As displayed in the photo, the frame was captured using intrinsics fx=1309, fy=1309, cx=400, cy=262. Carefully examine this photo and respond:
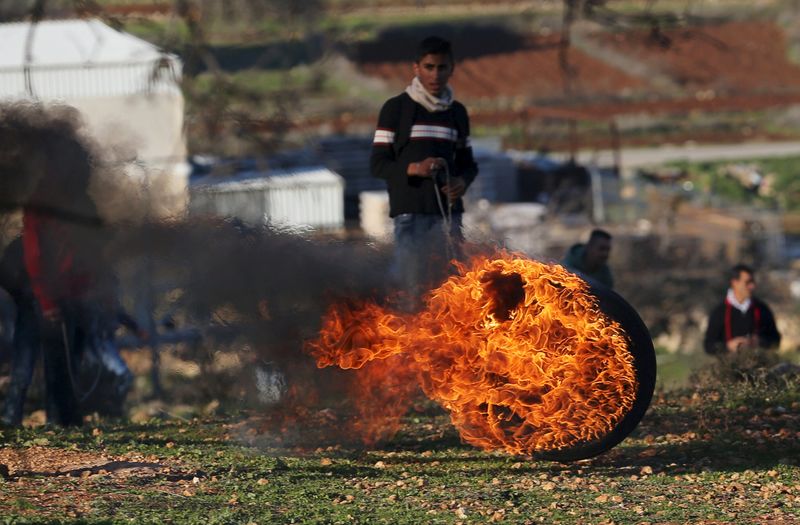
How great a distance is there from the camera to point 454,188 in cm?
826

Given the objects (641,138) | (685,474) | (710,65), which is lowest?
(685,474)

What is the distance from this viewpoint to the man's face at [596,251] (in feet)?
34.1

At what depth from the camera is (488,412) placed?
7.20m

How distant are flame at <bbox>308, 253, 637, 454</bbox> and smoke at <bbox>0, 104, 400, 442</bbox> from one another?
0.23 m

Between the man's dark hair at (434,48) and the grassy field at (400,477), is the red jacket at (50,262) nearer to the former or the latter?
A: the grassy field at (400,477)

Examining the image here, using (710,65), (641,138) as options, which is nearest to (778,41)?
(710,65)

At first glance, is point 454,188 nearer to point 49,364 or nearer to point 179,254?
point 179,254

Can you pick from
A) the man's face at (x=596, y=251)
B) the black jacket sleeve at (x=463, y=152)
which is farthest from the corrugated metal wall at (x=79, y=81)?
the black jacket sleeve at (x=463, y=152)

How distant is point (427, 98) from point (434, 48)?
0.32m

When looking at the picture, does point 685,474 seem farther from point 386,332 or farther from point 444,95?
point 444,95

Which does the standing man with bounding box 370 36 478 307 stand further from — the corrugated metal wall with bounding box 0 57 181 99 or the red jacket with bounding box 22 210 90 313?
the corrugated metal wall with bounding box 0 57 181 99

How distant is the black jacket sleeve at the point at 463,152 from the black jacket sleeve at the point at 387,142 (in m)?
0.42

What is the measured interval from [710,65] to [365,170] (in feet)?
89.6

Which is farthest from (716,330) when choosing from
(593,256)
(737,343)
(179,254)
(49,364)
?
(49,364)
